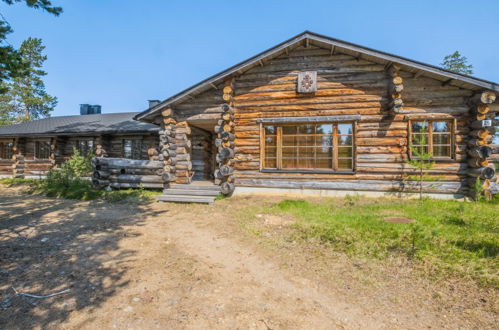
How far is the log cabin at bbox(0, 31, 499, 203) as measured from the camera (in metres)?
8.57

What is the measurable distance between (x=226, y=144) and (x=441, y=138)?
8067 mm

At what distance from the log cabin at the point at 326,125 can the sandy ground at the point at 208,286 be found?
4.19 m

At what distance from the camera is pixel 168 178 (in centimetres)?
1030

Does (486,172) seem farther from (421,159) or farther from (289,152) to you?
(289,152)

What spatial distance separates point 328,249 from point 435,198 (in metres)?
6.60

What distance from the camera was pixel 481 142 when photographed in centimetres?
813

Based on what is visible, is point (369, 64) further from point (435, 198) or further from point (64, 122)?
point (64, 122)

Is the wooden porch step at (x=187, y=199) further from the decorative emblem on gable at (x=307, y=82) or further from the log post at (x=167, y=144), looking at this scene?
the decorative emblem on gable at (x=307, y=82)

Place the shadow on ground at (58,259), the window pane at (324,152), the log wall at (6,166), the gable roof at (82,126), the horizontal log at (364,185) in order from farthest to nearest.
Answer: the log wall at (6,166), the gable roof at (82,126), the window pane at (324,152), the horizontal log at (364,185), the shadow on ground at (58,259)

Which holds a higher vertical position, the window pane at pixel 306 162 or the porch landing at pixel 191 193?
the window pane at pixel 306 162

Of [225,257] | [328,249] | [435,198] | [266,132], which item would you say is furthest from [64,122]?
[435,198]

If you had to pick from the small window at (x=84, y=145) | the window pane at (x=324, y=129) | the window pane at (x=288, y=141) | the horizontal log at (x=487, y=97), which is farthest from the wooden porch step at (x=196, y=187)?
the small window at (x=84, y=145)

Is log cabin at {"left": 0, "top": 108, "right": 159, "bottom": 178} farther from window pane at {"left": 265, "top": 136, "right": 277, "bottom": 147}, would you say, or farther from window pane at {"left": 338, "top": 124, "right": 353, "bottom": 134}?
window pane at {"left": 338, "top": 124, "right": 353, "bottom": 134}

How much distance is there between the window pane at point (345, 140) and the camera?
9570 millimetres
